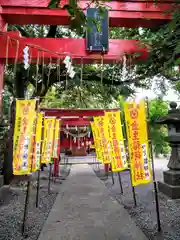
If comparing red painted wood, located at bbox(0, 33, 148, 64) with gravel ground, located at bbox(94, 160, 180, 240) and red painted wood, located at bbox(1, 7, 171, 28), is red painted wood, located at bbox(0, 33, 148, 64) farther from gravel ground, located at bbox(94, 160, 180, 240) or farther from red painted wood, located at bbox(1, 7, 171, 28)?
gravel ground, located at bbox(94, 160, 180, 240)

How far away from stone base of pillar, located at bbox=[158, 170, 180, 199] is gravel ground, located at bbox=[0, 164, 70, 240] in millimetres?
3725

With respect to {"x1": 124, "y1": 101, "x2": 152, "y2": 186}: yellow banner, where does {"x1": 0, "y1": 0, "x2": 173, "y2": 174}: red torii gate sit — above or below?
above

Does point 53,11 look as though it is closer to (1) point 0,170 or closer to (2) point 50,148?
(2) point 50,148

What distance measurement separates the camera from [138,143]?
480cm

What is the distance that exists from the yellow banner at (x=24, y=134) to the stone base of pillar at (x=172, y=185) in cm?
450

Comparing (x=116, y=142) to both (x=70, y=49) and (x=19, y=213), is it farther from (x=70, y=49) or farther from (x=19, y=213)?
(x=19, y=213)

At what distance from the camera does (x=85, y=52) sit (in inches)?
205

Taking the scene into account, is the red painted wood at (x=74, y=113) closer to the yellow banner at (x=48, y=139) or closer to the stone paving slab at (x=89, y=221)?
the yellow banner at (x=48, y=139)

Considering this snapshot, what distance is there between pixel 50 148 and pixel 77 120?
3.98m

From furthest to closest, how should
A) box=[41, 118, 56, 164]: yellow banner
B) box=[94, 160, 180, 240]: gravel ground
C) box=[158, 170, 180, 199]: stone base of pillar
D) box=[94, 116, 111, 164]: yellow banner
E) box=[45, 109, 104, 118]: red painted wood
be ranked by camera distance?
box=[45, 109, 104, 118]: red painted wood, box=[94, 116, 111, 164]: yellow banner, box=[41, 118, 56, 164]: yellow banner, box=[158, 170, 180, 199]: stone base of pillar, box=[94, 160, 180, 240]: gravel ground

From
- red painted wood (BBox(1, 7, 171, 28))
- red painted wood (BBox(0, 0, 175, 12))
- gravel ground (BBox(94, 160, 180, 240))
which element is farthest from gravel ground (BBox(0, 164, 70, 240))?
red painted wood (BBox(0, 0, 175, 12))

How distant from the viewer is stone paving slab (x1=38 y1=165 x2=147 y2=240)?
13.6ft

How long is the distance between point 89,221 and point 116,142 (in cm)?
266

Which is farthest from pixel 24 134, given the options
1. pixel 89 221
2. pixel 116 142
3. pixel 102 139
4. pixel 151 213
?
pixel 102 139
